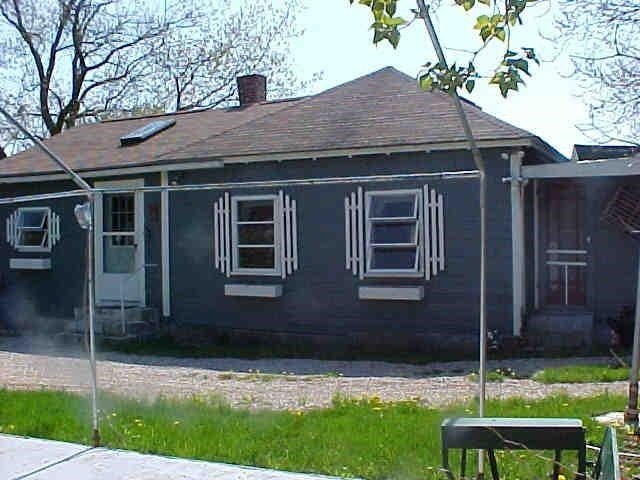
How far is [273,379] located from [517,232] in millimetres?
4107

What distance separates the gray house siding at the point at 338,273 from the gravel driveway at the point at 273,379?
3.52ft

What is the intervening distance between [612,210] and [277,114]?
6.29m

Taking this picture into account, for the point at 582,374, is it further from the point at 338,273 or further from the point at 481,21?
the point at 481,21

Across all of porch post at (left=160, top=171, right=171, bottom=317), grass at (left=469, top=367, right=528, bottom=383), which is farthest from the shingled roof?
grass at (left=469, top=367, right=528, bottom=383)

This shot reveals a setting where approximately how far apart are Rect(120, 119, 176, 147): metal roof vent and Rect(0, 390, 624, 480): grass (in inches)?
366

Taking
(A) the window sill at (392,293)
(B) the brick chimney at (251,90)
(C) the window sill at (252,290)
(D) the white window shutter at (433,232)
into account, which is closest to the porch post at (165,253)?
(C) the window sill at (252,290)

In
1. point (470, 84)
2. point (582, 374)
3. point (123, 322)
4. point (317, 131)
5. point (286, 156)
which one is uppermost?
point (317, 131)

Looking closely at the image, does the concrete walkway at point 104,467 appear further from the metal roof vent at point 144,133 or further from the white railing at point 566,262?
the metal roof vent at point 144,133

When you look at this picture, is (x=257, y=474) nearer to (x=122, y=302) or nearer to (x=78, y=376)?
(x=78, y=376)

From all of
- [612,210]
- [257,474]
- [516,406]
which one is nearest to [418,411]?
[516,406]

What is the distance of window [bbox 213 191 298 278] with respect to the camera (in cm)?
1320

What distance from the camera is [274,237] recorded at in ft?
43.7

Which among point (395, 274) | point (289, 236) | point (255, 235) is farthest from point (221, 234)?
point (395, 274)

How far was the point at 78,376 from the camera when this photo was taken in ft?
34.6
